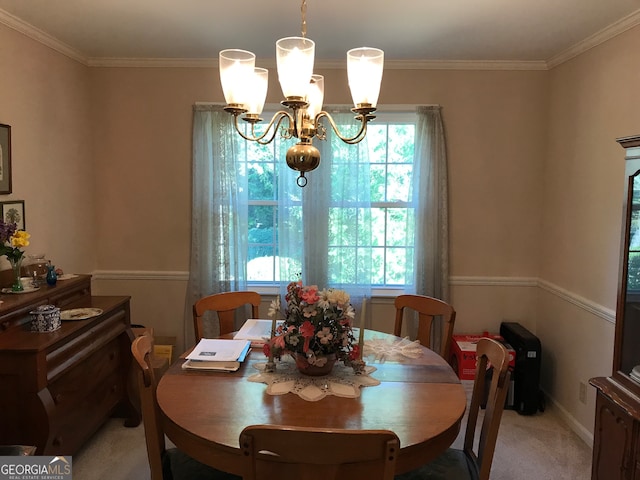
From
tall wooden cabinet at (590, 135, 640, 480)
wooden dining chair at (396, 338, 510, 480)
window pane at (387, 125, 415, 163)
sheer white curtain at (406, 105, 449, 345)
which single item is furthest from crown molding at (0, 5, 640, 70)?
wooden dining chair at (396, 338, 510, 480)

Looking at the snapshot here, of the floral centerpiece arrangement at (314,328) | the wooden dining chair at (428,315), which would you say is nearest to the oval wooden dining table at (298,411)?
the floral centerpiece arrangement at (314,328)

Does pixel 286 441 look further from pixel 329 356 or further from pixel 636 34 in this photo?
pixel 636 34

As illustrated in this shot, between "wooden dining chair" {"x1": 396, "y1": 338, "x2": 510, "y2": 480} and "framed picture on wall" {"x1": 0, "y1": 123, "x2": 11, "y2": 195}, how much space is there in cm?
263

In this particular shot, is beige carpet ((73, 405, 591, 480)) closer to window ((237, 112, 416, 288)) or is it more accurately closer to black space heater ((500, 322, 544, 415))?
black space heater ((500, 322, 544, 415))

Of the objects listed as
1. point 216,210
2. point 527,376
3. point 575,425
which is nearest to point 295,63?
point 216,210

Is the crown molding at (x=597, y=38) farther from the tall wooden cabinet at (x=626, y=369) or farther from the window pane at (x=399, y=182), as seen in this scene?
the window pane at (x=399, y=182)

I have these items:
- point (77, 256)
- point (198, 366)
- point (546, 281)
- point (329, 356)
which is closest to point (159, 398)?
point (198, 366)

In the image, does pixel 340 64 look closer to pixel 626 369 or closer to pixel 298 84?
pixel 298 84

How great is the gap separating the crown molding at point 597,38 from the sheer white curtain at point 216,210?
7.94 ft

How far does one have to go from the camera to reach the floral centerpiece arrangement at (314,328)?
5.91 ft

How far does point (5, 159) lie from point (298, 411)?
2.33m

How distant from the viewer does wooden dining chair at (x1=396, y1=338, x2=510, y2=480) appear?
1674 millimetres

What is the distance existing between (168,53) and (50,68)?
0.79 m

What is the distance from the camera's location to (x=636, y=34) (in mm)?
2523
